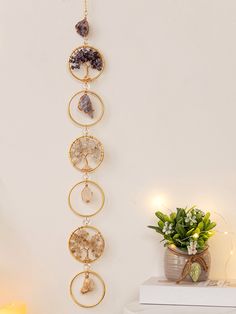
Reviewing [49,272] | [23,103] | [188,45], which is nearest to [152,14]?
[188,45]

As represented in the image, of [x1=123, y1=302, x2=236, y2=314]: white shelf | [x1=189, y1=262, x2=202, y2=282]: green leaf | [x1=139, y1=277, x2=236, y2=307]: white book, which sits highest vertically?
[x1=189, y1=262, x2=202, y2=282]: green leaf

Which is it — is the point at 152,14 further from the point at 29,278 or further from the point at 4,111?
the point at 29,278

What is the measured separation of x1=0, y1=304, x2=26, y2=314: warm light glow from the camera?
1678 millimetres

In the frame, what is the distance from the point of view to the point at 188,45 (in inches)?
69.6

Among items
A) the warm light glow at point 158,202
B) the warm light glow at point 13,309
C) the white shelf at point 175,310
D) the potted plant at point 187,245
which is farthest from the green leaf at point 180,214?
the warm light glow at point 13,309

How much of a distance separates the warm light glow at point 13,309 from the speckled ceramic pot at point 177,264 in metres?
0.41

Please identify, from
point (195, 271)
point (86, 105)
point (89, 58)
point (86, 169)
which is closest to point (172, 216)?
point (195, 271)

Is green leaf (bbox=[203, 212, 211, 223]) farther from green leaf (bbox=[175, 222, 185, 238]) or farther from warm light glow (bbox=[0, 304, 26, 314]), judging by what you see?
warm light glow (bbox=[0, 304, 26, 314])

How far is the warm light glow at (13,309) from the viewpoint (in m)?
1.68

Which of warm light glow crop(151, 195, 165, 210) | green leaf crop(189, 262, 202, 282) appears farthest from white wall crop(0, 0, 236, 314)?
green leaf crop(189, 262, 202, 282)

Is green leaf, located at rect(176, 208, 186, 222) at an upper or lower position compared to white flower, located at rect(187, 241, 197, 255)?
upper

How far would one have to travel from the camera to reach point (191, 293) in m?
1.55

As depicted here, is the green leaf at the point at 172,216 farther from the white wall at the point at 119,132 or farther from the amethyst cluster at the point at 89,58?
the amethyst cluster at the point at 89,58

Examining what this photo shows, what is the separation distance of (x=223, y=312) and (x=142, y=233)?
13.8 inches
